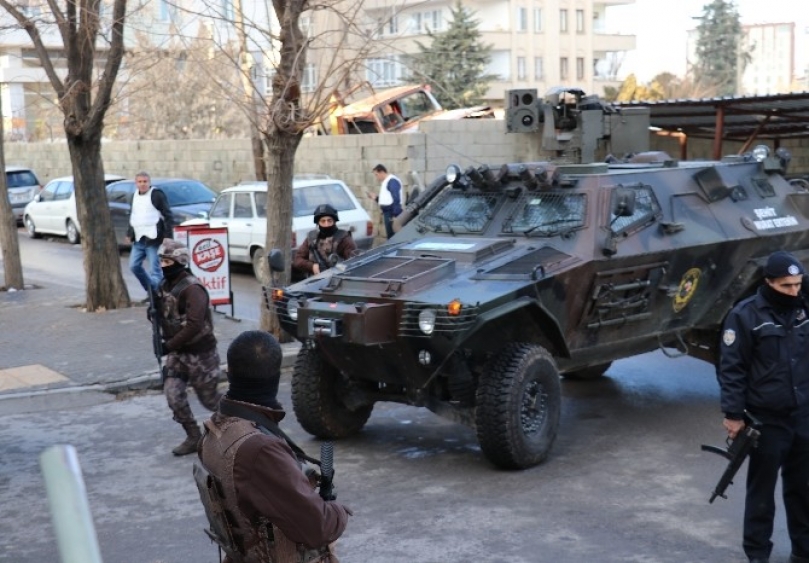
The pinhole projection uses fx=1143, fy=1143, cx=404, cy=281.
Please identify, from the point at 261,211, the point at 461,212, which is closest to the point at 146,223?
the point at 261,211

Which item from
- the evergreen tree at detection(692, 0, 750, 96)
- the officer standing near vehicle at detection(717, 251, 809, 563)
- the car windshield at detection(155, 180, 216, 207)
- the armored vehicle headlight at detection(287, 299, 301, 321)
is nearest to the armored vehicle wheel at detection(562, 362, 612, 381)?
the armored vehicle headlight at detection(287, 299, 301, 321)

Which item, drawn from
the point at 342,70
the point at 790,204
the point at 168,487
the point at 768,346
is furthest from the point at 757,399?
the point at 342,70

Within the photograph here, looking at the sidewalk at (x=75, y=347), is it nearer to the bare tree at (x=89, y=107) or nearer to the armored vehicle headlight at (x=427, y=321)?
the bare tree at (x=89, y=107)

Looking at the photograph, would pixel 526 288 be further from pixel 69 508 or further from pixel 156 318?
pixel 69 508

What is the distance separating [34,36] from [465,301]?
27.4 feet

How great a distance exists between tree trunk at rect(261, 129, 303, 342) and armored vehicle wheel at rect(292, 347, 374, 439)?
354 centimetres

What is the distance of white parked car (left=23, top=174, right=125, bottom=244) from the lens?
2366cm

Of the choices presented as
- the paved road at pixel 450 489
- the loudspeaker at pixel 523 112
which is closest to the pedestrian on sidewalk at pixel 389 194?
the loudspeaker at pixel 523 112

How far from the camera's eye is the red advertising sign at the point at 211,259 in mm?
12625

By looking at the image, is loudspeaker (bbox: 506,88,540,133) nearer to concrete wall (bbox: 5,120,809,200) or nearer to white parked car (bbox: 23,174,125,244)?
concrete wall (bbox: 5,120,809,200)

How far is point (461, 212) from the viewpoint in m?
9.09

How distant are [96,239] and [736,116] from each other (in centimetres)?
1252

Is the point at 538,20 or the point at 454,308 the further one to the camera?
the point at 538,20

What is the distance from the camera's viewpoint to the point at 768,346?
18.2 ft
